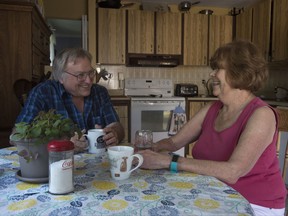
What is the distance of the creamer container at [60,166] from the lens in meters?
0.76

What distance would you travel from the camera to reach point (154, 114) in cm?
396

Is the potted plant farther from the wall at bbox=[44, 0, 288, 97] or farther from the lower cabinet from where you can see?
the wall at bbox=[44, 0, 288, 97]

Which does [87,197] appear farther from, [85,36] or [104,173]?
[85,36]

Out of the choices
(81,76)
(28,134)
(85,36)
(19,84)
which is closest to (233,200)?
(28,134)

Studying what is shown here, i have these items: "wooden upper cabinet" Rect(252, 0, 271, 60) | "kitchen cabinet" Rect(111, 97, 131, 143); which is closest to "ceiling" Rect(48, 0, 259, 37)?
"wooden upper cabinet" Rect(252, 0, 271, 60)

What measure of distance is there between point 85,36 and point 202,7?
6.35 ft

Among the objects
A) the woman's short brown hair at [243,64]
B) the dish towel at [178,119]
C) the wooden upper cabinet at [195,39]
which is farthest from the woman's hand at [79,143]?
the wooden upper cabinet at [195,39]

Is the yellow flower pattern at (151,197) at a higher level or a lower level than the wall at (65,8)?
lower

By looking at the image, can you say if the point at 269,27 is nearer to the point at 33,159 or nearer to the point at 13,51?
the point at 13,51

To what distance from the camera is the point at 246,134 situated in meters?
1.06

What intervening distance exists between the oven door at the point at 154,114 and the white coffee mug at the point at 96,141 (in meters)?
2.62

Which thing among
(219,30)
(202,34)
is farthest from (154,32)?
(219,30)

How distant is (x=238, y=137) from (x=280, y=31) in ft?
9.42

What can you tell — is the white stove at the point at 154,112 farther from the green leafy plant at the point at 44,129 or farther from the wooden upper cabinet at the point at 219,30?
the green leafy plant at the point at 44,129
